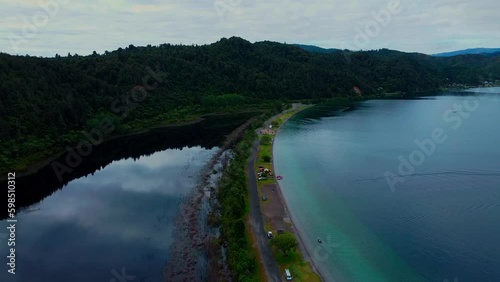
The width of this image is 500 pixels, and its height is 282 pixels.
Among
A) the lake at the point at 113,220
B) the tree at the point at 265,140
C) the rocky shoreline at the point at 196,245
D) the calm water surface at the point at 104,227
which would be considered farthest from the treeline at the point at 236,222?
the tree at the point at 265,140

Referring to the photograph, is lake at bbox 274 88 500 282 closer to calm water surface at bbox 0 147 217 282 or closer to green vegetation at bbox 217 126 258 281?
green vegetation at bbox 217 126 258 281

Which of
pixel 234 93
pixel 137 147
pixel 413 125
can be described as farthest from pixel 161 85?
pixel 413 125

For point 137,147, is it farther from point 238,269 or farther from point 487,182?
point 487,182
